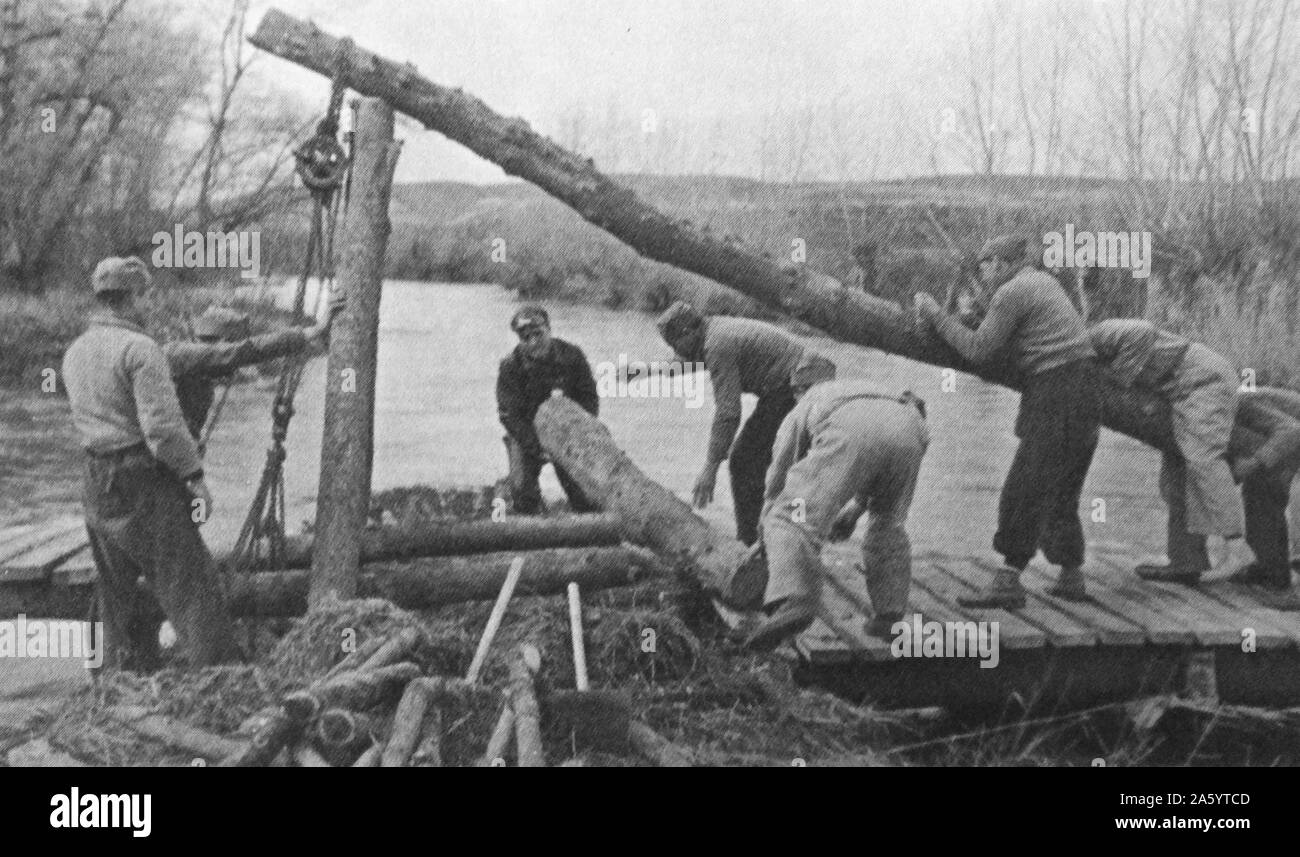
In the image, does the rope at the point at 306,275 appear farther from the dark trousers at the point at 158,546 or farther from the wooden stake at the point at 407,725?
the wooden stake at the point at 407,725

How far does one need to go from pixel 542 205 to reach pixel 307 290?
1146mm

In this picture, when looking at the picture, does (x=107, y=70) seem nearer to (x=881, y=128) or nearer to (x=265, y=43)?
(x=265, y=43)

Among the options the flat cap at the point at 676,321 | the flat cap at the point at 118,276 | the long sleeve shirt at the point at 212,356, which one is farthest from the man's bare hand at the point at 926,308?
the flat cap at the point at 118,276

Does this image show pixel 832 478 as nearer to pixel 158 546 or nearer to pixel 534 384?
pixel 534 384

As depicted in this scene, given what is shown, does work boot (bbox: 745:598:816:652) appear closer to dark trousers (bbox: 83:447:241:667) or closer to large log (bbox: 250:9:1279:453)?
large log (bbox: 250:9:1279:453)

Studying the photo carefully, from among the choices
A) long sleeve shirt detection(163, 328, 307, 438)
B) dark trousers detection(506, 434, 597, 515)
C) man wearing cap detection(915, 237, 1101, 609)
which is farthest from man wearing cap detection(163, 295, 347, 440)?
man wearing cap detection(915, 237, 1101, 609)

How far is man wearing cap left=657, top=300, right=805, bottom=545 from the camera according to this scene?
20.8ft

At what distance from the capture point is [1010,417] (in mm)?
6449

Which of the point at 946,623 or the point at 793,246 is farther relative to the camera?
the point at 793,246

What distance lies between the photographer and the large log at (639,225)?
5.93 m

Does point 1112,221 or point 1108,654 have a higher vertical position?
point 1112,221

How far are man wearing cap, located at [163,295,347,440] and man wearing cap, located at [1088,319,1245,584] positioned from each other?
3.34m
